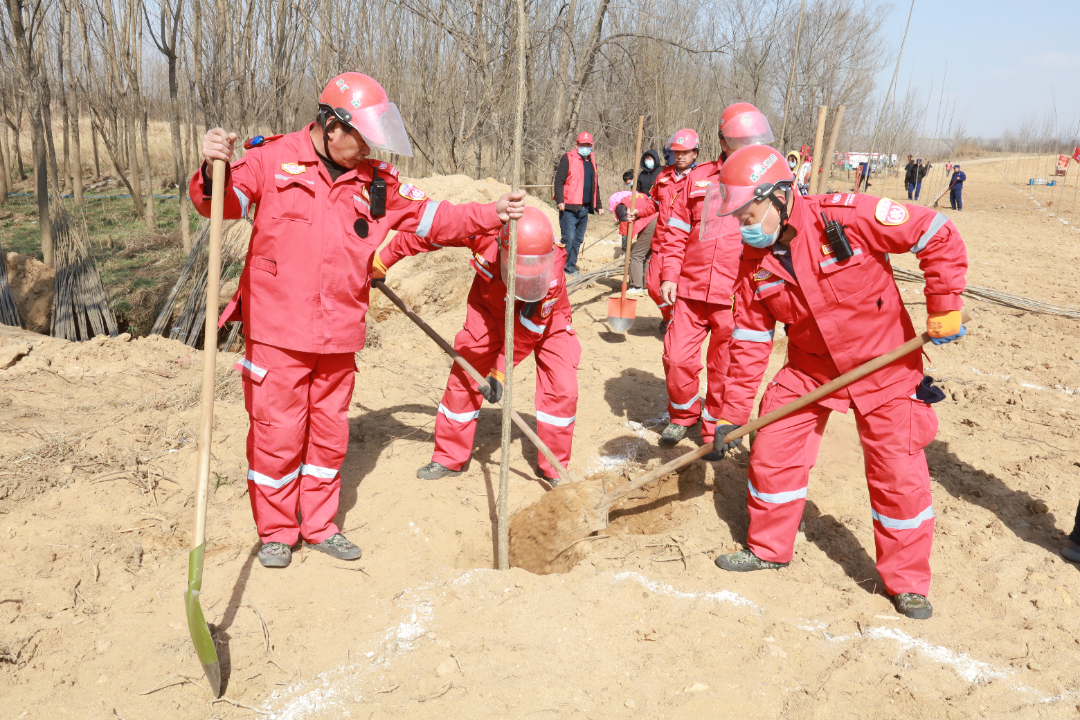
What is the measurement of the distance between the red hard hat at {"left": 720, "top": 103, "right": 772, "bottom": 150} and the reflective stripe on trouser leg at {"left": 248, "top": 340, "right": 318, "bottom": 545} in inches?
115

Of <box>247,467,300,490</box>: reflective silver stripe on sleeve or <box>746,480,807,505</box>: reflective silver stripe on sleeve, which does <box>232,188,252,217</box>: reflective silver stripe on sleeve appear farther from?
<box>746,480,807,505</box>: reflective silver stripe on sleeve

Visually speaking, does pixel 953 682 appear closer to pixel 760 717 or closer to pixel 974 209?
pixel 760 717

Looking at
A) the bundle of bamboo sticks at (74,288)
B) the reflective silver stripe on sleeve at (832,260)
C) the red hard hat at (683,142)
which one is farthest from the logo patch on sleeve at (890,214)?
the bundle of bamboo sticks at (74,288)

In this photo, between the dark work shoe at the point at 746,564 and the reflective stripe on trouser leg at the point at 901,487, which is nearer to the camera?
the reflective stripe on trouser leg at the point at 901,487

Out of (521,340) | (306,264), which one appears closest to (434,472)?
(521,340)

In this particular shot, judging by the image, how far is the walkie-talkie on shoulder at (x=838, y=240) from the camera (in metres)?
2.93

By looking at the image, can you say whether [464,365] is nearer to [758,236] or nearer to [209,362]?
[209,362]

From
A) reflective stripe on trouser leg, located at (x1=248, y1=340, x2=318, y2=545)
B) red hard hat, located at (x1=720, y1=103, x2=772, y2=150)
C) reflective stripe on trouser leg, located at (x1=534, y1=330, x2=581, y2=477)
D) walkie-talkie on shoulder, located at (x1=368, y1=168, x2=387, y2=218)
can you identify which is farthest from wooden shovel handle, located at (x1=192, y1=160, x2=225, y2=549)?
red hard hat, located at (x1=720, y1=103, x2=772, y2=150)

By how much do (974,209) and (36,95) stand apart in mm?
23102

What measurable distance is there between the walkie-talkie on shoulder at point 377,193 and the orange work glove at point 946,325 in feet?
7.74

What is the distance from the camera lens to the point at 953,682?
8.84ft

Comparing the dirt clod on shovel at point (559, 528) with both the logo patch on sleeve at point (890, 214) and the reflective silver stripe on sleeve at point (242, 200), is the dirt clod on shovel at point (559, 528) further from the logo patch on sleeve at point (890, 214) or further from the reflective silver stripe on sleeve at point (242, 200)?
the reflective silver stripe on sleeve at point (242, 200)

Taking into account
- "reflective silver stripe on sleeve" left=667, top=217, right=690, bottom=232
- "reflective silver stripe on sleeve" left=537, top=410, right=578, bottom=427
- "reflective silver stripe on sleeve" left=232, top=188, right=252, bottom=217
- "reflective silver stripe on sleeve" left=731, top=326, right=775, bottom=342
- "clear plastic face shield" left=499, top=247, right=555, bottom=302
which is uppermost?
"reflective silver stripe on sleeve" left=232, top=188, right=252, bottom=217

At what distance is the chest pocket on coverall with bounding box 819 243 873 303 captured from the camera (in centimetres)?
297
